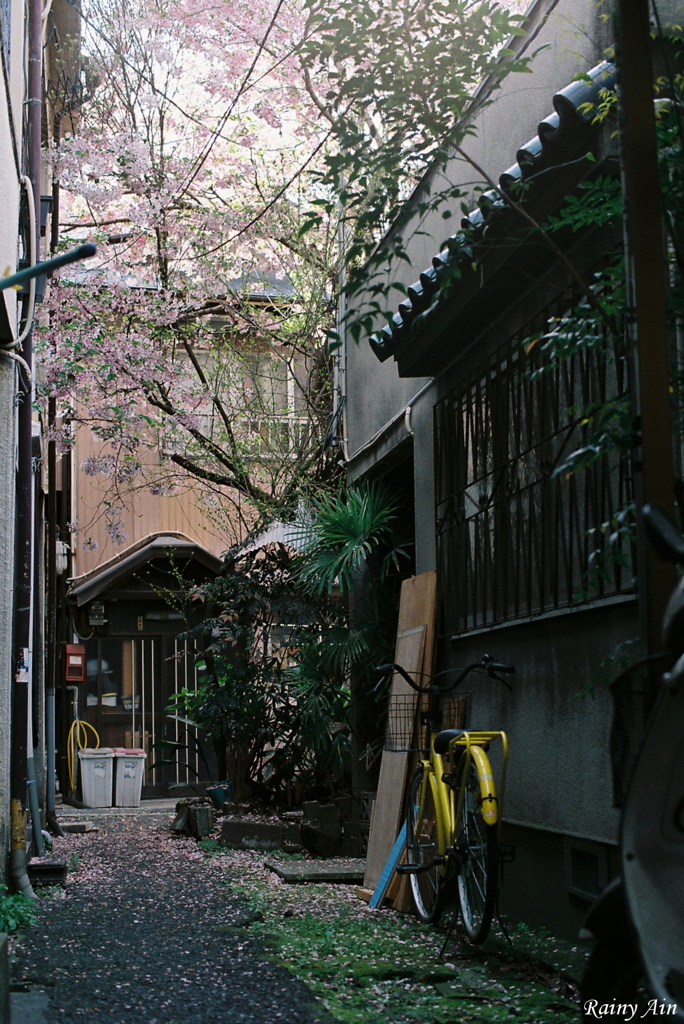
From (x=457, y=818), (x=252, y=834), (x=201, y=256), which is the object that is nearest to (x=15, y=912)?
(x=457, y=818)

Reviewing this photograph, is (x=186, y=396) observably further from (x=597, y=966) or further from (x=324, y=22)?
(x=597, y=966)

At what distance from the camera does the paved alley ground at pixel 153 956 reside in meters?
4.44

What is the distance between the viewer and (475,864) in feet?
17.9

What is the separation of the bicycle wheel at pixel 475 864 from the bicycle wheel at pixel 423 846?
0.50 metres

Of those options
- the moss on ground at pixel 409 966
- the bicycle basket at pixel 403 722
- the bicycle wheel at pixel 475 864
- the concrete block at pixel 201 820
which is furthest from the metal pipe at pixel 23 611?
the concrete block at pixel 201 820

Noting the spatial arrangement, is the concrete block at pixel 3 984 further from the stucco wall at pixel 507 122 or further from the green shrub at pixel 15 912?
the stucco wall at pixel 507 122

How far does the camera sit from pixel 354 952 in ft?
18.0

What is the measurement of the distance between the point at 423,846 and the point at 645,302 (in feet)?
13.2

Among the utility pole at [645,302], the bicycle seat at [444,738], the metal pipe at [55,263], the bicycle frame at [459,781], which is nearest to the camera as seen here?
the metal pipe at [55,263]

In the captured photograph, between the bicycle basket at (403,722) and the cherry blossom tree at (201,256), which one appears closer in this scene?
the bicycle basket at (403,722)

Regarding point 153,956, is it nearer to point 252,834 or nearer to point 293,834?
point 293,834

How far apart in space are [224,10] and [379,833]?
1003 centimetres

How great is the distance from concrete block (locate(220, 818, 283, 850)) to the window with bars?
11.4ft

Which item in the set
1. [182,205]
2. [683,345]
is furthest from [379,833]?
[182,205]
